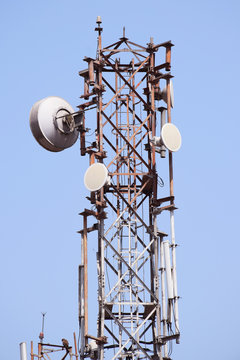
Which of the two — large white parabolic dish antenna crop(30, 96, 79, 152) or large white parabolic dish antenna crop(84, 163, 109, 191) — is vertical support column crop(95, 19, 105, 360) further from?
large white parabolic dish antenna crop(30, 96, 79, 152)

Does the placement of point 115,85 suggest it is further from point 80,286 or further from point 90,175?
point 80,286

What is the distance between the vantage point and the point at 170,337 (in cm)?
5072

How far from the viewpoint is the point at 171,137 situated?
5231cm

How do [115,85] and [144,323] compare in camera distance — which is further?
[115,85]

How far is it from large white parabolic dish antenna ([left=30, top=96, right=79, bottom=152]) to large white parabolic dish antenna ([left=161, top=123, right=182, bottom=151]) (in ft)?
14.1

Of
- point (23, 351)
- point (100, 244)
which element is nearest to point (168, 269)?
point (100, 244)

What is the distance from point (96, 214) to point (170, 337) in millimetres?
5995

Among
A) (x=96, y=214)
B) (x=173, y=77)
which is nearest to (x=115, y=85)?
(x=173, y=77)

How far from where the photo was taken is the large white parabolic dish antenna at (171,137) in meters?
52.1

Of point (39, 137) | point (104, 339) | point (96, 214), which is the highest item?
point (39, 137)

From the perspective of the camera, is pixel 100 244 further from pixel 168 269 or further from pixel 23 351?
pixel 23 351

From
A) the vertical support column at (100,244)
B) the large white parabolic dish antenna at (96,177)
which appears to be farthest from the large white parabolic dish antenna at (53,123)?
the large white parabolic dish antenna at (96,177)

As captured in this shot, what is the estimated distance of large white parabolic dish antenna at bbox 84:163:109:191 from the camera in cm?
5109

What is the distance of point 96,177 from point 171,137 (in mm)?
3733
